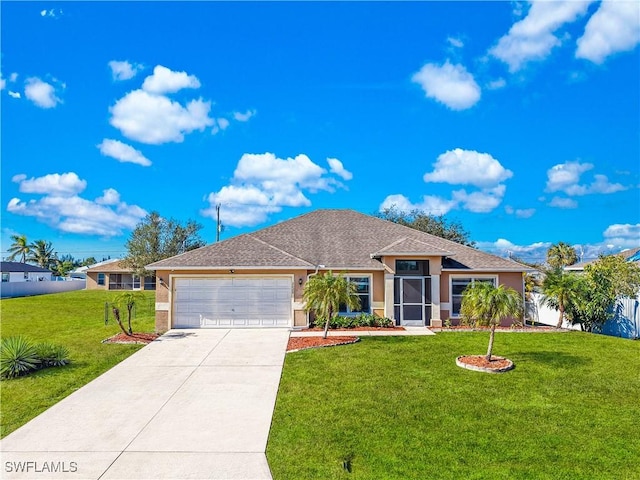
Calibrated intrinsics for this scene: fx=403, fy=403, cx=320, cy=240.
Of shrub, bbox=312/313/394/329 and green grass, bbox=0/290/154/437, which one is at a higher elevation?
shrub, bbox=312/313/394/329

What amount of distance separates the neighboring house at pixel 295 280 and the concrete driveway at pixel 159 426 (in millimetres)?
5219

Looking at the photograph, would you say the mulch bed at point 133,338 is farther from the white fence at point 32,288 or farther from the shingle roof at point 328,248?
the white fence at point 32,288

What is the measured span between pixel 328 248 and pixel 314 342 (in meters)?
7.08

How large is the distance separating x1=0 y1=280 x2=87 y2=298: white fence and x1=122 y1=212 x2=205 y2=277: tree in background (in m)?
9.03

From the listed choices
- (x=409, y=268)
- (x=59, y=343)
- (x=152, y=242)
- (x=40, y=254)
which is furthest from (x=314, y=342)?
(x=40, y=254)

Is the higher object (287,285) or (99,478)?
(287,285)

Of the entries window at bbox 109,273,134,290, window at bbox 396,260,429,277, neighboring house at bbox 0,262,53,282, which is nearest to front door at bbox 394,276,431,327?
window at bbox 396,260,429,277

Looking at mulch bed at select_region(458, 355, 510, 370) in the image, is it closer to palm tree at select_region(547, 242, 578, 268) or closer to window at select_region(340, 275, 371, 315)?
window at select_region(340, 275, 371, 315)

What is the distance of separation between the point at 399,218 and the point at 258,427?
125 ft

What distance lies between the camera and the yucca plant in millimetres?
11289

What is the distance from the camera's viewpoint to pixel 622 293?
60.0 feet

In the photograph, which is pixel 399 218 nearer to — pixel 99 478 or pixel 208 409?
pixel 208 409

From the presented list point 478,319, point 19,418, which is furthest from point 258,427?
point 478,319

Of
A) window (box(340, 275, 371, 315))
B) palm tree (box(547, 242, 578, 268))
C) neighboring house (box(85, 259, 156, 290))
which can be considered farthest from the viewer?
neighboring house (box(85, 259, 156, 290))
